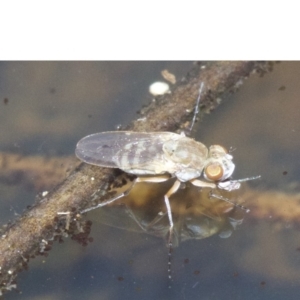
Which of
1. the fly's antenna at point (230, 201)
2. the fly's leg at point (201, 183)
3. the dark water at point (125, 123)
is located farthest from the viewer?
the fly's leg at point (201, 183)

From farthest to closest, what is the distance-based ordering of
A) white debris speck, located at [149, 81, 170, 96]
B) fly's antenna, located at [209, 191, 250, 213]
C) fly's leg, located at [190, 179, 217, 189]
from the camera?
white debris speck, located at [149, 81, 170, 96]
fly's leg, located at [190, 179, 217, 189]
fly's antenna, located at [209, 191, 250, 213]

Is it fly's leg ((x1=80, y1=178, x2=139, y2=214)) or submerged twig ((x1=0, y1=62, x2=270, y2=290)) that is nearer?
submerged twig ((x1=0, y1=62, x2=270, y2=290))

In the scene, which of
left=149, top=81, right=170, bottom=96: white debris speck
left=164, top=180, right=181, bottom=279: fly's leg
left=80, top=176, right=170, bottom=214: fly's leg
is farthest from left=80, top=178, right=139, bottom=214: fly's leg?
left=149, top=81, right=170, bottom=96: white debris speck

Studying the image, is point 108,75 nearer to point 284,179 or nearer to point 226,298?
point 284,179

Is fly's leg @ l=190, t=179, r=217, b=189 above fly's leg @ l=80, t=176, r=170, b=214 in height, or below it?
below

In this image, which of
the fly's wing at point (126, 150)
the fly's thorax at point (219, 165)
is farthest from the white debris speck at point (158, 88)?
the fly's thorax at point (219, 165)

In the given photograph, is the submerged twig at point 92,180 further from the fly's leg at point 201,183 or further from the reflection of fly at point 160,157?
the fly's leg at point 201,183

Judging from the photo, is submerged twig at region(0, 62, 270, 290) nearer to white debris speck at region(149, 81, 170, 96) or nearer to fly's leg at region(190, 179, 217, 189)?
white debris speck at region(149, 81, 170, 96)
